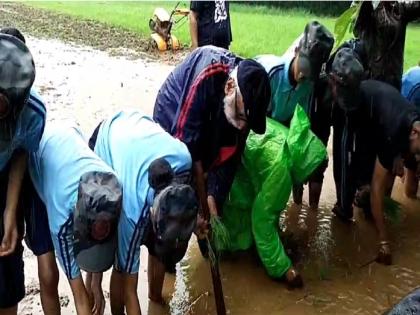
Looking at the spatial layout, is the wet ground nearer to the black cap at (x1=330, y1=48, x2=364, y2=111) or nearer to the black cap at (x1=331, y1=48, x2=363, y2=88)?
the black cap at (x1=330, y1=48, x2=364, y2=111)

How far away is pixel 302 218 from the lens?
16.8 ft

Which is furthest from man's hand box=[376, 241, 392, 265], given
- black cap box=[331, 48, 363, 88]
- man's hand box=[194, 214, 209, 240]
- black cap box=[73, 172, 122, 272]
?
black cap box=[73, 172, 122, 272]

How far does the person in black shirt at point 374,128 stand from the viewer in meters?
4.26

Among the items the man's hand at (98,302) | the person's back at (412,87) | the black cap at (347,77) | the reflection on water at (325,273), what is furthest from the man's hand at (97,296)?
the person's back at (412,87)

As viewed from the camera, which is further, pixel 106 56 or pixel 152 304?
pixel 106 56

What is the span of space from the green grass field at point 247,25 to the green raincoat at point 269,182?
6577mm

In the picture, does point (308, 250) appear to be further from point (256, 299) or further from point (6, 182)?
point (6, 182)

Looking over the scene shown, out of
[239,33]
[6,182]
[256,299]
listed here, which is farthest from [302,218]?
[239,33]

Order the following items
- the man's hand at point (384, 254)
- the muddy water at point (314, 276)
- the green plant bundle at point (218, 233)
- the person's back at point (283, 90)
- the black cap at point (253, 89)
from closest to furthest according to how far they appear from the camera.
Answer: the black cap at point (253, 89) → the green plant bundle at point (218, 233) → the muddy water at point (314, 276) → the person's back at point (283, 90) → the man's hand at point (384, 254)

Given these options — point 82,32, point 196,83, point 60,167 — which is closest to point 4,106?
point 60,167

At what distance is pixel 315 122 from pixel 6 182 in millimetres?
2377

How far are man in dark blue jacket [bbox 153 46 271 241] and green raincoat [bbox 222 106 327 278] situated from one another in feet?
1.12

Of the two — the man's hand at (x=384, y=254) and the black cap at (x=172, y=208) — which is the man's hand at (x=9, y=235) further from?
the man's hand at (x=384, y=254)

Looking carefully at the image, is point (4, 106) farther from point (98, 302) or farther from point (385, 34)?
point (385, 34)
